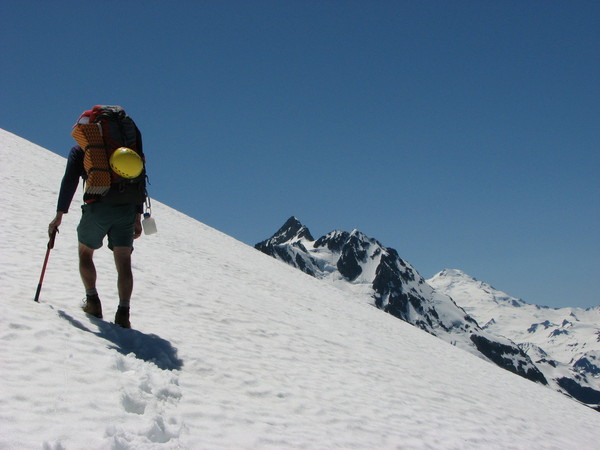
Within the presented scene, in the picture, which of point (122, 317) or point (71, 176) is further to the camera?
point (122, 317)

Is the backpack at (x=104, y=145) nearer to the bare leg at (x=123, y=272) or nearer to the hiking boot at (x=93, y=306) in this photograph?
the bare leg at (x=123, y=272)

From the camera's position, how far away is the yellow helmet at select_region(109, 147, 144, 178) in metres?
6.15

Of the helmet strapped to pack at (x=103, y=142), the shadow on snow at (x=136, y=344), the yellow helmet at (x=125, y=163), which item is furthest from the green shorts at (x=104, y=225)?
the shadow on snow at (x=136, y=344)

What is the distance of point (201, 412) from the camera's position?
495cm

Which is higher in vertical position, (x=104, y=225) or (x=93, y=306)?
(x=104, y=225)

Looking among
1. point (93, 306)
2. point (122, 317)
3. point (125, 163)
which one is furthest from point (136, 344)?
point (125, 163)

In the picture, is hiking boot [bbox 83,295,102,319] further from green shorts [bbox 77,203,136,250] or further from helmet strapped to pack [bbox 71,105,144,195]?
helmet strapped to pack [bbox 71,105,144,195]

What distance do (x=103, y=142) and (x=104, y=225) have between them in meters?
1.08

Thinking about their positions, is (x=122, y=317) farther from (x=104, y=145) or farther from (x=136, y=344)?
(x=104, y=145)

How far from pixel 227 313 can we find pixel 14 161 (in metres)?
19.0

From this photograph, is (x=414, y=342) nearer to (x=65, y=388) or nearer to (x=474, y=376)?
(x=474, y=376)

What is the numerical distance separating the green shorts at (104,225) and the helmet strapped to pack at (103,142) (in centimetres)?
25

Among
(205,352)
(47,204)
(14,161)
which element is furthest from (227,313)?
(14,161)

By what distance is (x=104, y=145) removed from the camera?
6.39 meters
